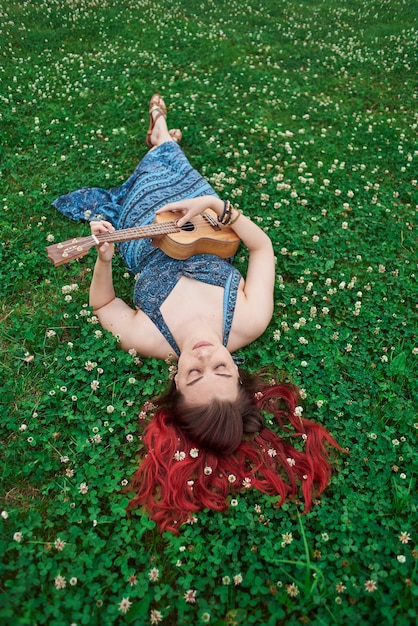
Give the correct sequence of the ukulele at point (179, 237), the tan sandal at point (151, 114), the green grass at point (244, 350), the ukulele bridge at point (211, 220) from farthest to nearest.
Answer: the tan sandal at point (151, 114)
the ukulele bridge at point (211, 220)
the ukulele at point (179, 237)
the green grass at point (244, 350)

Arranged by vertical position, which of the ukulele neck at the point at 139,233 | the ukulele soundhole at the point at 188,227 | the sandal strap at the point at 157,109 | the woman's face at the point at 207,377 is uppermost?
the sandal strap at the point at 157,109

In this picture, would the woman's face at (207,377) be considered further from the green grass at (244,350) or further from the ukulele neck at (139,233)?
the ukulele neck at (139,233)

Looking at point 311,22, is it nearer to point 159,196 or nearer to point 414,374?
point 159,196

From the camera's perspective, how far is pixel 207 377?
3812 mm

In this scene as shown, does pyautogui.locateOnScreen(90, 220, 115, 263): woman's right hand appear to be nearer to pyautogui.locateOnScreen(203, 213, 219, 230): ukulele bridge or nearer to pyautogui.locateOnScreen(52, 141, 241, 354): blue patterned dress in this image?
pyautogui.locateOnScreen(52, 141, 241, 354): blue patterned dress

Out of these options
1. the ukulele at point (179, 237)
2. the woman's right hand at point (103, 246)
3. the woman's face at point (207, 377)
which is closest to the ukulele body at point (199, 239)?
the ukulele at point (179, 237)

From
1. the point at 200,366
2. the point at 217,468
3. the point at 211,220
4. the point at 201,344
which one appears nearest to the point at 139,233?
the point at 211,220

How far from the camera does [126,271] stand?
5.60 meters

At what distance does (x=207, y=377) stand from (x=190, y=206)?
6.57ft

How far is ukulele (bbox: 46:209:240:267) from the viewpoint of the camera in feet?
14.1

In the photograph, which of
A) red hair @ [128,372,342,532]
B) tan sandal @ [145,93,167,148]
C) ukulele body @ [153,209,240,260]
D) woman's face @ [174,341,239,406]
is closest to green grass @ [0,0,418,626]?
red hair @ [128,372,342,532]

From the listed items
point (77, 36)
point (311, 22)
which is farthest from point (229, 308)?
point (311, 22)

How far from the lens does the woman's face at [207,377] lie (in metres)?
3.78

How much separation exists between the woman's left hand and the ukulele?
8 centimetres
